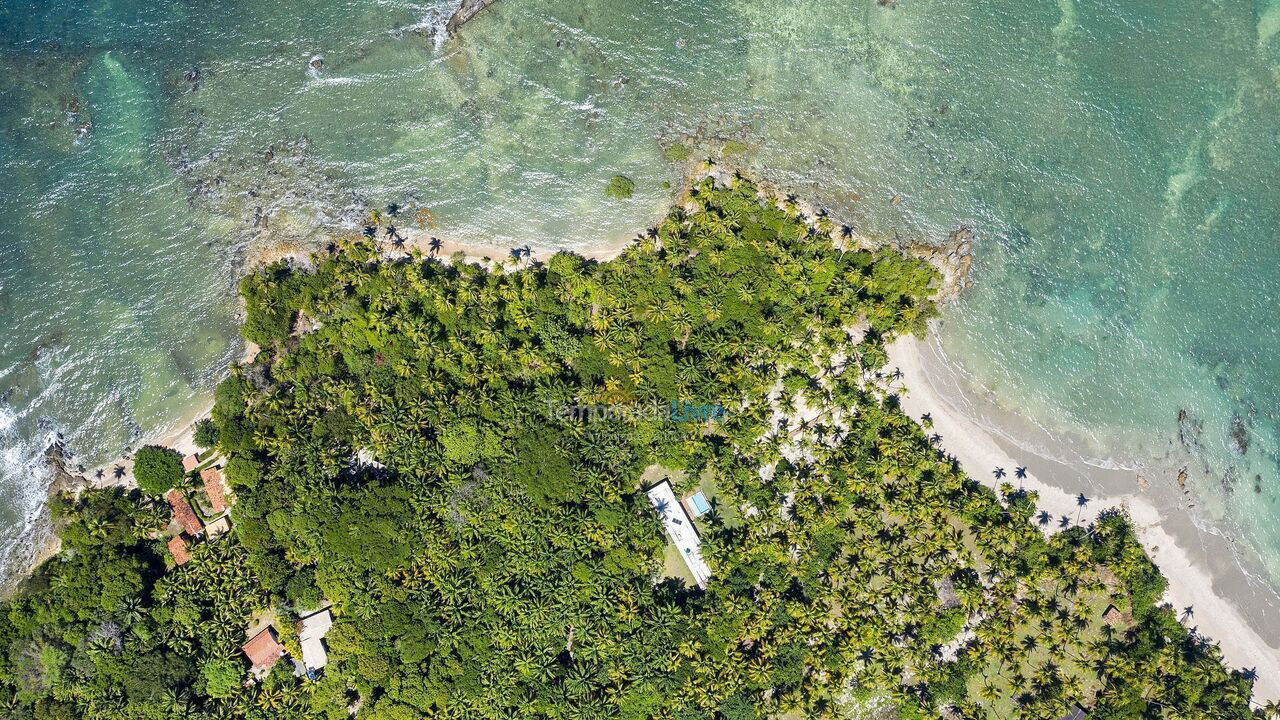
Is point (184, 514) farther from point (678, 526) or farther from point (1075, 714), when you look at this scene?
point (1075, 714)

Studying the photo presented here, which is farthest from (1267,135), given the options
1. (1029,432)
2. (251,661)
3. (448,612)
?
(251,661)

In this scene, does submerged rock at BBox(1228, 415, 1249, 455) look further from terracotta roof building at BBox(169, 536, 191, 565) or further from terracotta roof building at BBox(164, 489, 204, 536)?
terracotta roof building at BBox(169, 536, 191, 565)

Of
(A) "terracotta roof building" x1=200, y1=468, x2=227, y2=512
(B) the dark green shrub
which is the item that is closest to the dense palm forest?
(A) "terracotta roof building" x1=200, y1=468, x2=227, y2=512

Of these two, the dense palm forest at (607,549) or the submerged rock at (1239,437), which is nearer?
the dense palm forest at (607,549)

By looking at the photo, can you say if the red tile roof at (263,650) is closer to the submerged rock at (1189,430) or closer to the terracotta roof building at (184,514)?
the terracotta roof building at (184,514)

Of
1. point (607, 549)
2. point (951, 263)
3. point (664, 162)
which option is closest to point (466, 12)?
point (664, 162)

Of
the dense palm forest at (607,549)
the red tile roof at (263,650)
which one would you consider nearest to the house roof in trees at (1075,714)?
the dense palm forest at (607,549)
